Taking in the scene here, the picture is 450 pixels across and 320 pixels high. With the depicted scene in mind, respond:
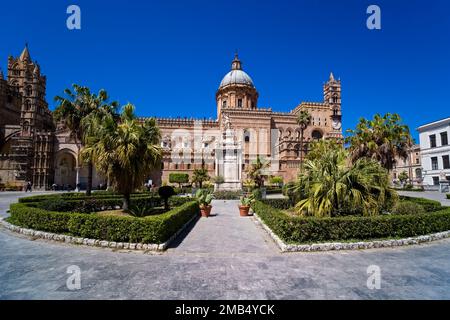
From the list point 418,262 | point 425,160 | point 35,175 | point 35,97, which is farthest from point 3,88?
point 425,160

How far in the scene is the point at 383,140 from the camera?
19906 millimetres

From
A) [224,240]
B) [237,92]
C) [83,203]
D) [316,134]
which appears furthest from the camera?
[316,134]

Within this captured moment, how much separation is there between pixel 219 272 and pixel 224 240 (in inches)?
136

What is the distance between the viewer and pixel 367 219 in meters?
8.72

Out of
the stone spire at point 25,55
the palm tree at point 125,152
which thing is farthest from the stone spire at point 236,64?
the palm tree at point 125,152

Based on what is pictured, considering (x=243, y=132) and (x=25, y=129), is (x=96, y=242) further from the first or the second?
(x=25, y=129)

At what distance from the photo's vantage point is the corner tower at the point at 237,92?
60.4m

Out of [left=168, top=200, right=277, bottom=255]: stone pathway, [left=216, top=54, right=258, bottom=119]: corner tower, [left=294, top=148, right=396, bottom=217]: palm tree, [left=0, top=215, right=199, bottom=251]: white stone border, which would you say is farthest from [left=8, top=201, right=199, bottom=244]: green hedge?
[left=216, top=54, right=258, bottom=119]: corner tower

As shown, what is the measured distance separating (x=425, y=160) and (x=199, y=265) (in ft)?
168

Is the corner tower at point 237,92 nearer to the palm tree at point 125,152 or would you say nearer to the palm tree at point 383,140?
the palm tree at point 383,140

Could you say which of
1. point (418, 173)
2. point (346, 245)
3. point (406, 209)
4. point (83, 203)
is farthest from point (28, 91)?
point (418, 173)

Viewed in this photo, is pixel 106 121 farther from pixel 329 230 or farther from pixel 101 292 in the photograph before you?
pixel 329 230

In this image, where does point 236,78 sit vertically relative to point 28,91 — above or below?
above

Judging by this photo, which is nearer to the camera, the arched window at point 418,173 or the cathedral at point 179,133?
the cathedral at point 179,133
